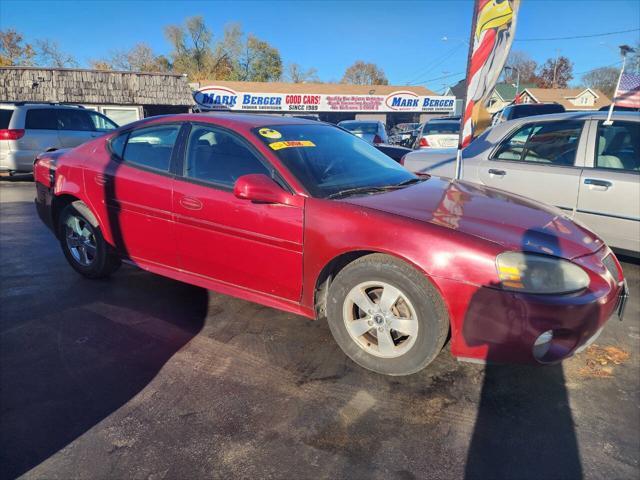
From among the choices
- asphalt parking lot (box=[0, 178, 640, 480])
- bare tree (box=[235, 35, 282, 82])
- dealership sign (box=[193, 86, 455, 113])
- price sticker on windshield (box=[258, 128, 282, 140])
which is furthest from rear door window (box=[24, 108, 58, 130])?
bare tree (box=[235, 35, 282, 82])

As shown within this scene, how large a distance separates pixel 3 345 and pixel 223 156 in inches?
79.8

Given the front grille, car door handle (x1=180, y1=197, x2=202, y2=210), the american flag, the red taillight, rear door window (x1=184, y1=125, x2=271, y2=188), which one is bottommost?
the front grille

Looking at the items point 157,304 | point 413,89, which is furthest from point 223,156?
point 413,89

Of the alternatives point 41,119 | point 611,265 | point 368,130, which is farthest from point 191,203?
point 368,130

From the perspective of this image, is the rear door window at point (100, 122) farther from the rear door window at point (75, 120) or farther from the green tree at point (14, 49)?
the green tree at point (14, 49)

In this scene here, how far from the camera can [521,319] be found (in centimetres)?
241

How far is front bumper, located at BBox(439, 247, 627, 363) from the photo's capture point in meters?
2.40

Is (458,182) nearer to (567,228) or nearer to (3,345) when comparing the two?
(567,228)

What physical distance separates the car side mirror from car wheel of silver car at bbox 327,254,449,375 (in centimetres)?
61

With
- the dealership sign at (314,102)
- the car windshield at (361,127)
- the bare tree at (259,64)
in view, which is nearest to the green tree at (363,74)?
the bare tree at (259,64)

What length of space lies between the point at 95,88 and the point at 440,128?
52.5 feet

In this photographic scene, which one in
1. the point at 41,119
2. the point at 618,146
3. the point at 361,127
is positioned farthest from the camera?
the point at 361,127

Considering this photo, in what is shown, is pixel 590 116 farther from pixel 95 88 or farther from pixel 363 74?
pixel 363 74

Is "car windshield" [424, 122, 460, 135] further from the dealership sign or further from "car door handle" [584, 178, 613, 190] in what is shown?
the dealership sign
